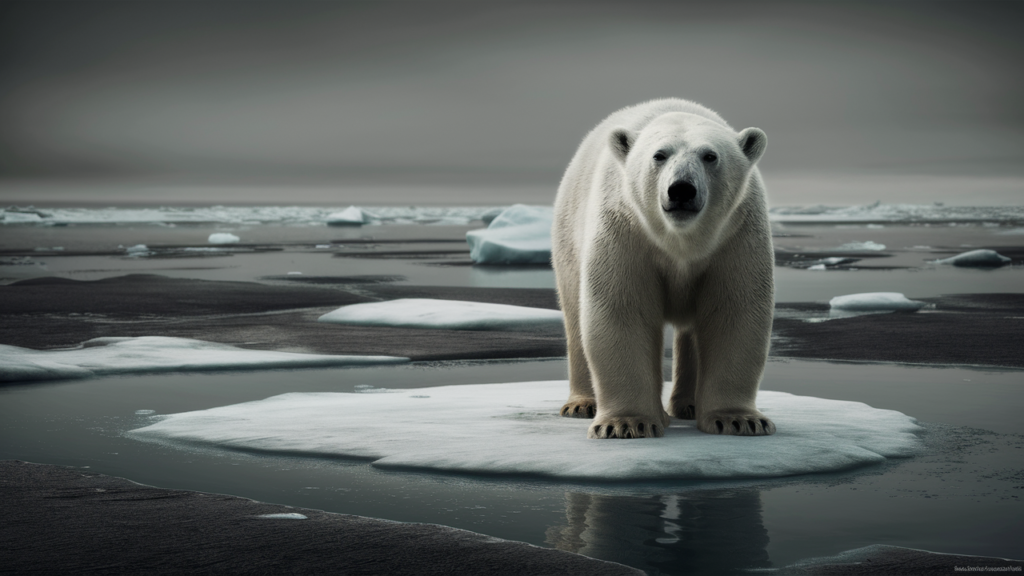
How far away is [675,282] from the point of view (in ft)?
14.2

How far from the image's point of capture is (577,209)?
204 inches

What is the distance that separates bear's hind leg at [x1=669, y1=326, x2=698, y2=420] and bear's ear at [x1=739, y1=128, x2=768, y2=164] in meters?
1.07

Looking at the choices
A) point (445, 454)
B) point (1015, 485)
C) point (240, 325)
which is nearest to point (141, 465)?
point (445, 454)

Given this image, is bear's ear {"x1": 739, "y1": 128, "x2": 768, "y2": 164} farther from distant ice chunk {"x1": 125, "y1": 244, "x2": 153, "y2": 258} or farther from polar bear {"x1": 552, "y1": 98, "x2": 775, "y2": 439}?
distant ice chunk {"x1": 125, "y1": 244, "x2": 153, "y2": 258}

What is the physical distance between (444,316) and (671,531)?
23.1ft

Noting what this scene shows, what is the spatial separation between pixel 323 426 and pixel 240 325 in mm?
5739

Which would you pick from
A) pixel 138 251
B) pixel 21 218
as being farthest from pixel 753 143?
pixel 21 218

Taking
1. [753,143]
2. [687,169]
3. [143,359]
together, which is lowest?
[143,359]

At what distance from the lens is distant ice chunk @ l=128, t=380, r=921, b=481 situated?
370 centimetres

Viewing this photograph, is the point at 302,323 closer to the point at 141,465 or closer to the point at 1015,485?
the point at 141,465

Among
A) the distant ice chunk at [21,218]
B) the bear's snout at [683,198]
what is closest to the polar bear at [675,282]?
the bear's snout at [683,198]

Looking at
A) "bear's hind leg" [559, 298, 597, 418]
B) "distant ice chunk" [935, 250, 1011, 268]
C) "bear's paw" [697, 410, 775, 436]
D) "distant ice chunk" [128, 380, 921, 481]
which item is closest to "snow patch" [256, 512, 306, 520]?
"distant ice chunk" [128, 380, 921, 481]

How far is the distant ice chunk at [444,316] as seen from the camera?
31.8ft

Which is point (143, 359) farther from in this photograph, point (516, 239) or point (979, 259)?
point (979, 259)
